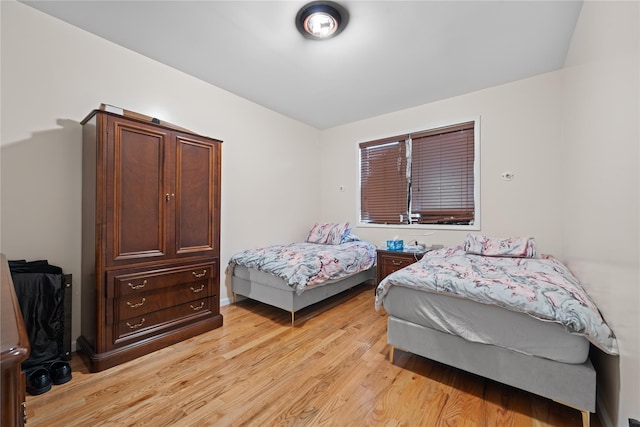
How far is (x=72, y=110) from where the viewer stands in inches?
86.1

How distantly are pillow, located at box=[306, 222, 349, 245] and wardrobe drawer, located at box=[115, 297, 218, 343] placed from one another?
1905mm

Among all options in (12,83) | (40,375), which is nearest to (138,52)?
(12,83)

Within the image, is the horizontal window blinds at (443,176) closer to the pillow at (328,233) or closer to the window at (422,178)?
the window at (422,178)

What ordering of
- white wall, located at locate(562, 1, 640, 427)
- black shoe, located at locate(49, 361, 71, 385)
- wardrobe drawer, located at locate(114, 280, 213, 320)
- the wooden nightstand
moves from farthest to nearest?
1. the wooden nightstand
2. wardrobe drawer, located at locate(114, 280, 213, 320)
3. black shoe, located at locate(49, 361, 71, 385)
4. white wall, located at locate(562, 1, 640, 427)

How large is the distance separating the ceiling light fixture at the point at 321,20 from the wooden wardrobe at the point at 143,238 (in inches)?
53.8

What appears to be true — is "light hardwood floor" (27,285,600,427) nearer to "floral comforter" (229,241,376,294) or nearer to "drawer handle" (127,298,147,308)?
"drawer handle" (127,298,147,308)

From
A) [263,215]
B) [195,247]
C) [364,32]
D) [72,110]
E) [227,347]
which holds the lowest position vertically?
[227,347]

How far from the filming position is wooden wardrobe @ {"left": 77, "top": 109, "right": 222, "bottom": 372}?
1.95 m

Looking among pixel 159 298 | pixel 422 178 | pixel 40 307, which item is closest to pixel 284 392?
pixel 159 298

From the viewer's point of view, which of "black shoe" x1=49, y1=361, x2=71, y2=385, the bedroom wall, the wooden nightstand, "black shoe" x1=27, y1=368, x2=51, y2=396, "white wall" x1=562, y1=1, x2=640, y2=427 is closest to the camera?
"white wall" x1=562, y1=1, x2=640, y2=427

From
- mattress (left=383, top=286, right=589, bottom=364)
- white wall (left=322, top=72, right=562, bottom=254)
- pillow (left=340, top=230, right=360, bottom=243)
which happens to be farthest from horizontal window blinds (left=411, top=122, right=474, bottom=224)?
mattress (left=383, top=286, right=589, bottom=364)

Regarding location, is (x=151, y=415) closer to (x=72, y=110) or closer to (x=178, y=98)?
(x=72, y=110)

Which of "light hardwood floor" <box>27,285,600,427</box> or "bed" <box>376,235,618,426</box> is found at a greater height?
"bed" <box>376,235,618,426</box>

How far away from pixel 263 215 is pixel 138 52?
2233 millimetres
